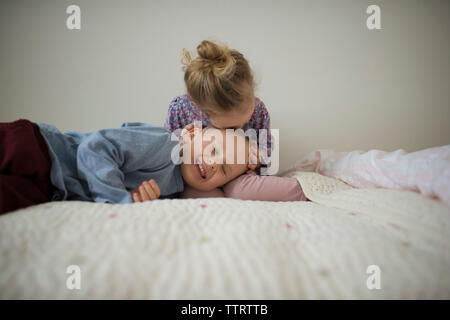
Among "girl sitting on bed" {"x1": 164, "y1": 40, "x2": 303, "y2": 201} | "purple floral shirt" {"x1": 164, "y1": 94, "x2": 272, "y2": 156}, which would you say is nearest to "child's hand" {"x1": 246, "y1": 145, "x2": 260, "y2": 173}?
"girl sitting on bed" {"x1": 164, "y1": 40, "x2": 303, "y2": 201}

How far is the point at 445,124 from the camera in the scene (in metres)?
1.40

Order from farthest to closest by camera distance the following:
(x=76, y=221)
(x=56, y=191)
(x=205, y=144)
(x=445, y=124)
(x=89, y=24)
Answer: (x=445, y=124) → (x=89, y=24) → (x=205, y=144) → (x=56, y=191) → (x=76, y=221)

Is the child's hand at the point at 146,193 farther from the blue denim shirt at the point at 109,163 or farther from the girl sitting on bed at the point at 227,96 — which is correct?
the girl sitting on bed at the point at 227,96

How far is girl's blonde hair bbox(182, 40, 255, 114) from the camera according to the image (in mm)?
751

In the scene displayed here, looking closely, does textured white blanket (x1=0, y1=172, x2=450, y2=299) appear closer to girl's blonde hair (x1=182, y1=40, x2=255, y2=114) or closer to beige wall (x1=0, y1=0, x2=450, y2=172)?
girl's blonde hair (x1=182, y1=40, x2=255, y2=114)

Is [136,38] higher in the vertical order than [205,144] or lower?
higher

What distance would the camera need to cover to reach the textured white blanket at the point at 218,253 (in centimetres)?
31

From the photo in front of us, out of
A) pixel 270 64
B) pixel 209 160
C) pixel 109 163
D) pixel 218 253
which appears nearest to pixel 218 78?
pixel 209 160

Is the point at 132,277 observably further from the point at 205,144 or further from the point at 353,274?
the point at 205,144

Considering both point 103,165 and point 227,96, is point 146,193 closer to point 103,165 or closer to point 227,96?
point 103,165

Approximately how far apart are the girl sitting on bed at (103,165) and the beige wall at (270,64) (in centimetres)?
60
